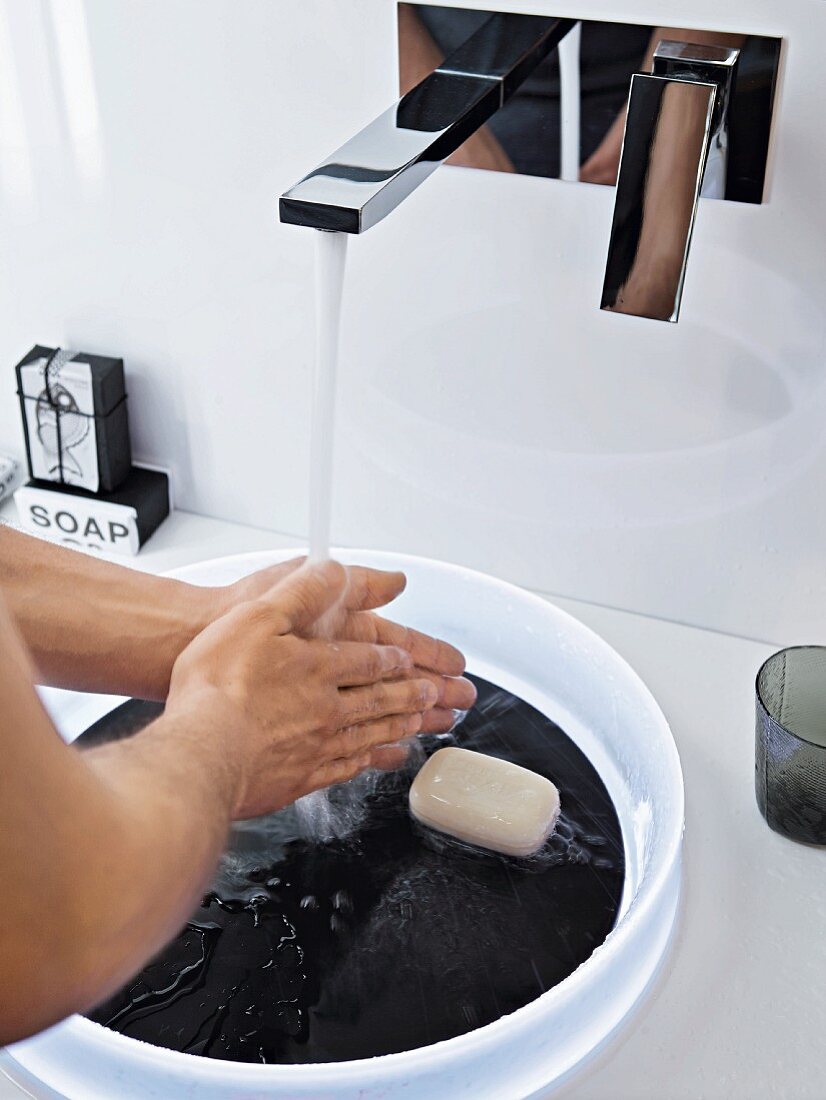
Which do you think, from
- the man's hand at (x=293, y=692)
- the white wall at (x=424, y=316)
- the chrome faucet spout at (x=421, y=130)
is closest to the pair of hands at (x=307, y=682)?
the man's hand at (x=293, y=692)

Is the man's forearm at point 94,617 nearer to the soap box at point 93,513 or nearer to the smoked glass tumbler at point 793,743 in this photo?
the soap box at point 93,513

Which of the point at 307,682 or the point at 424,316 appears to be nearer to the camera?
the point at 307,682

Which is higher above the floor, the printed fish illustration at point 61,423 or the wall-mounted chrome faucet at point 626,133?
the wall-mounted chrome faucet at point 626,133

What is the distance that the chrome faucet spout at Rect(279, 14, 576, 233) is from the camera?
0.53m

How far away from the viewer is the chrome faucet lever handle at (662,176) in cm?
58

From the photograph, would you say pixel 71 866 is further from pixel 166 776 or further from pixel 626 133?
pixel 626 133

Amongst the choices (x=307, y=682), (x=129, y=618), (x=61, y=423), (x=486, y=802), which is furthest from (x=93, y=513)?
(x=486, y=802)

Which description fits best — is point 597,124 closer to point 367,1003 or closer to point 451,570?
point 451,570

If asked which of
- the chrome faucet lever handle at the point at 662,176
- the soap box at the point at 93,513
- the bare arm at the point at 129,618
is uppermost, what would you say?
the chrome faucet lever handle at the point at 662,176

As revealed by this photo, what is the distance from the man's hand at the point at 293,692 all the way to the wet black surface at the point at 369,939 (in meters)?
0.05

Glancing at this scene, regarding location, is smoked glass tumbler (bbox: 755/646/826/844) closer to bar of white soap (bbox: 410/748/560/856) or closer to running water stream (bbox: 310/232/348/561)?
bar of white soap (bbox: 410/748/560/856)

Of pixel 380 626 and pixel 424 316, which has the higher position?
pixel 424 316

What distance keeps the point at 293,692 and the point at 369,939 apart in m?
0.16

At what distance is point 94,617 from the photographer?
79 centimetres
